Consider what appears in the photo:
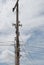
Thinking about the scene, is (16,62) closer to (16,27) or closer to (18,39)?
(18,39)

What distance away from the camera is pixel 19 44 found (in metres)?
25.5

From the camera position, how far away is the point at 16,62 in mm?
24281

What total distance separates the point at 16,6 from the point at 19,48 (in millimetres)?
6920

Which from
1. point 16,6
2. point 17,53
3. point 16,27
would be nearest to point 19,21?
point 16,27

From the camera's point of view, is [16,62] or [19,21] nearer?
[16,62]

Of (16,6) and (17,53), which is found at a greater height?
(16,6)

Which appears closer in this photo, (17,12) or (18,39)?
(18,39)

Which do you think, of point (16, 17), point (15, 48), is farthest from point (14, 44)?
point (16, 17)

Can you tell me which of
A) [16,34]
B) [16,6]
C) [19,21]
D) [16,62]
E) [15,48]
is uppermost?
[16,6]

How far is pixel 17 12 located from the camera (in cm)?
2778

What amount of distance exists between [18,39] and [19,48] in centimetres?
134

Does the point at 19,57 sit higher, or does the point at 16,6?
the point at 16,6

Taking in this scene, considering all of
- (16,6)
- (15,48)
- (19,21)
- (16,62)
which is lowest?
(16,62)

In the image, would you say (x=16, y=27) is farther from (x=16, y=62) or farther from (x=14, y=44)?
(x=16, y=62)
